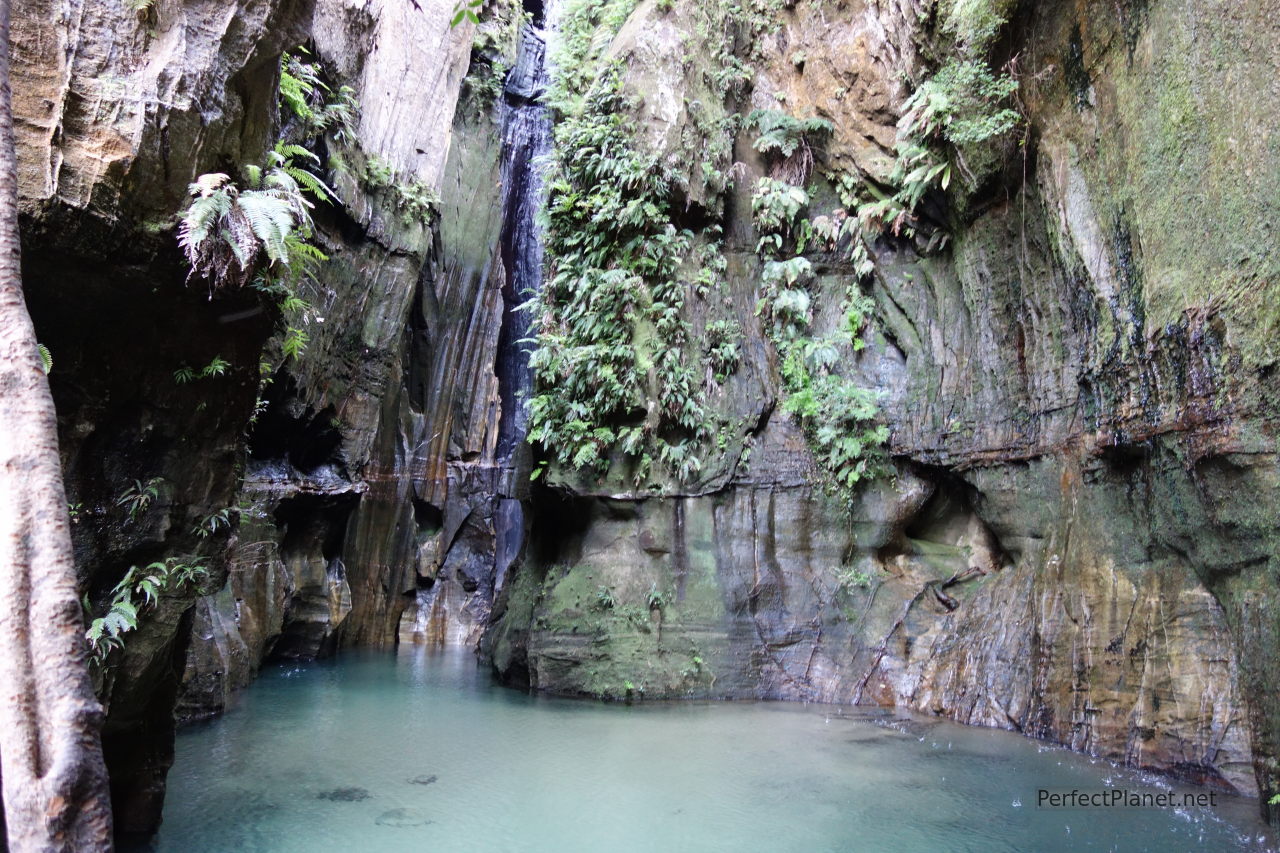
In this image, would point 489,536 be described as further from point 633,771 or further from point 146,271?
point 146,271

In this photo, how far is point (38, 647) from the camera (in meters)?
2.24

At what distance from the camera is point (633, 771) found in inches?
258

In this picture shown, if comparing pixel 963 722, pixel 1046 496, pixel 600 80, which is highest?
pixel 600 80

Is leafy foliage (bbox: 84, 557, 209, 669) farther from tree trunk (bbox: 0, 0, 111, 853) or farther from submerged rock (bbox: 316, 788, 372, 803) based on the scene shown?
submerged rock (bbox: 316, 788, 372, 803)

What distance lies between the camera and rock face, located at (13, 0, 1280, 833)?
3.99 m

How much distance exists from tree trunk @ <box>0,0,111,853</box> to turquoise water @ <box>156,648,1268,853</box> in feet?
9.95

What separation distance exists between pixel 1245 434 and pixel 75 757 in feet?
23.0

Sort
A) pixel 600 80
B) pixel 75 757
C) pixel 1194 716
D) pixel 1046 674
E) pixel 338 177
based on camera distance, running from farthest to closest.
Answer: pixel 338 177 → pixel 600 80 → pixel 1046 674 → pixel 1194 716 → pixel 75 757

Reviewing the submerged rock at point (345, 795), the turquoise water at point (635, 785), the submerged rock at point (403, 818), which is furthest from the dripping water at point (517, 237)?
the submerged rock at point (403, 818)

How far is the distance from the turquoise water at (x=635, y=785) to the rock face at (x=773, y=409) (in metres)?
0.66

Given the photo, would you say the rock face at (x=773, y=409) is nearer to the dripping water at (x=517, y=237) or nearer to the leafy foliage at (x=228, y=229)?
the leafy foliage at (x=228, y=229)

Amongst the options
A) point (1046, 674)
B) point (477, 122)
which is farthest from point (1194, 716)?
Result: point (477, 122)

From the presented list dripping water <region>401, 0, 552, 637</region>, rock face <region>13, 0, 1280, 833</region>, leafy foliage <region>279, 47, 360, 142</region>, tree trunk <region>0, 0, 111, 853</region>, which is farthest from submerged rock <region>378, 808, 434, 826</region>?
dripping water <region>401, 0, 552, 637</region>

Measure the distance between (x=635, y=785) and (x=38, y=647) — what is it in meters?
4.90
